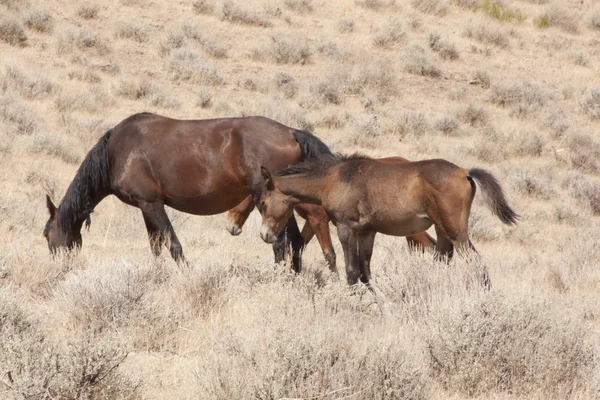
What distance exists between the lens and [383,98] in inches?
829

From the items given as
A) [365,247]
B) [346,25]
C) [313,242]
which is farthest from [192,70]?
[365,247]

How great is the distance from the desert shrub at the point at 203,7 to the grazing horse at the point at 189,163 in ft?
48.6

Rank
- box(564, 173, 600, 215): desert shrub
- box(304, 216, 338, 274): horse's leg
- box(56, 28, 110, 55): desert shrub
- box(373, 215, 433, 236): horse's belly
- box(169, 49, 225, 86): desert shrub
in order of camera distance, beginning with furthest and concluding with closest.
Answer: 1. box(169, 49, 225, 86): desert shrub
2. box(56, 28, 110, 55): desert shrub
3. box(564, 173, 600, 215): desert shrub
4. box(304, 216, 338, 274): horse's leg
5. box(373, 215, 433, 236): horse's belly

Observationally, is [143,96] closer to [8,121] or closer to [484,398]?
[8,121]

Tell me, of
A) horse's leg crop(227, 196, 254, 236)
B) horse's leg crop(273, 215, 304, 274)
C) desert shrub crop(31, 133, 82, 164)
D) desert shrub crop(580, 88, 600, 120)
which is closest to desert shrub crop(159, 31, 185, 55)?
desert shrub crop(31, 133, 82, 164)

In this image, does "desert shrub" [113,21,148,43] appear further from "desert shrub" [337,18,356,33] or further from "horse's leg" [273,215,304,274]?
"horse's leg" [273,215,304,274]

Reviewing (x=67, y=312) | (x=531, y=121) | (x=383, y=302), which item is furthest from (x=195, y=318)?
(x=531, y=121)

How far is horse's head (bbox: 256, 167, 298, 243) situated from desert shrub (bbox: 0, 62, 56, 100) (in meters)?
10.5

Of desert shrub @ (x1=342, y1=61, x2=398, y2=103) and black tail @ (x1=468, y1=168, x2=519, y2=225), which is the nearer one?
black tail @ (x1=468, y1=168, x2=519, y2=225)

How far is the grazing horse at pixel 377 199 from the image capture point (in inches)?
305

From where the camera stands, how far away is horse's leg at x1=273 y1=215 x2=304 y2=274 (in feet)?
29.7

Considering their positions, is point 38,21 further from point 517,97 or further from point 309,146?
point 309,146

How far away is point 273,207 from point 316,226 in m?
1.10

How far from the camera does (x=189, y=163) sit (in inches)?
358
